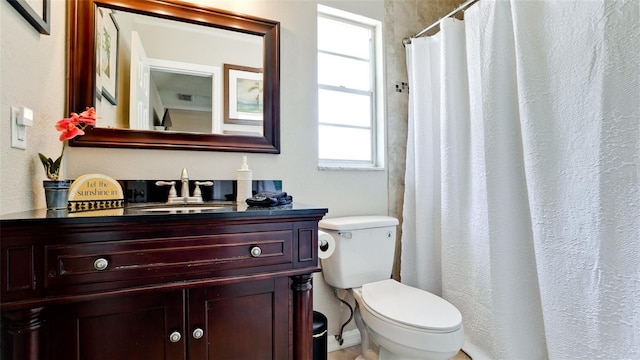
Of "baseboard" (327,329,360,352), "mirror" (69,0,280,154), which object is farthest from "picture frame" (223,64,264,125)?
"baseboard" (327,329,360,352)

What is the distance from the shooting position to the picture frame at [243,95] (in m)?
1.52

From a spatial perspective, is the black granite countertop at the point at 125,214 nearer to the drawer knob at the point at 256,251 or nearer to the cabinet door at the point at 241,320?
the drawer knob at the point at 256,251

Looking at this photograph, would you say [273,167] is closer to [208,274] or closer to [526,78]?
[208,274]

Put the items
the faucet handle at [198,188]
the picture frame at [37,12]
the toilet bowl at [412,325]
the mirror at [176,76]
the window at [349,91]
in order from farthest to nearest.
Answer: the window at [349,91] < the faucet handle at [198,188] < the mirror at [176,76] < the toilet bowl at [412,325] < the picture frame at [37,12]

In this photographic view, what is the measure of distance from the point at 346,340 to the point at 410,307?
655 mm

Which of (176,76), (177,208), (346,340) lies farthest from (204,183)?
(346,340)

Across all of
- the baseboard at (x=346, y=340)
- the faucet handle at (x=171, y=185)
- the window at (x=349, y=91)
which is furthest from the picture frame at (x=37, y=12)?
the baseboard at (x=346, y=340)

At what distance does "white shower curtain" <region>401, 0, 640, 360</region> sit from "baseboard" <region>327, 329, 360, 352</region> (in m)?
0.53

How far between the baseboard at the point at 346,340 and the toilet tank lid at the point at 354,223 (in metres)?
0.70

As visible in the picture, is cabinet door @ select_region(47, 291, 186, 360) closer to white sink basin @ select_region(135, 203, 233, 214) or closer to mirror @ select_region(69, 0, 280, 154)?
white sink basin @ select_region(135, 203, 233, 214)

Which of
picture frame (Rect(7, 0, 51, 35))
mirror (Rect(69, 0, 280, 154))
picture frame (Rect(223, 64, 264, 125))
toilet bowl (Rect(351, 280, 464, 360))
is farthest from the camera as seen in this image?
picture frame (Rect(223, 64, 264, 125))

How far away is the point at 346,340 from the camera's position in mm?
1762

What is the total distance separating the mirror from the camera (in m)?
1.28

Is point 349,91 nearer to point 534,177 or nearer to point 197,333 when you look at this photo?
point 534,177
